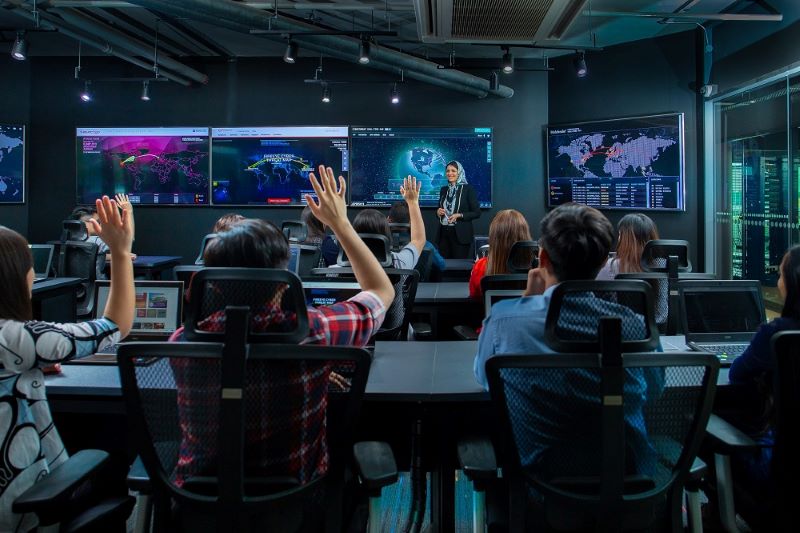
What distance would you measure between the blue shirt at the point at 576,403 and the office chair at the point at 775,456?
343 millimetres

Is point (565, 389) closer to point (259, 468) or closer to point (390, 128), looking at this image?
point (259, 468)

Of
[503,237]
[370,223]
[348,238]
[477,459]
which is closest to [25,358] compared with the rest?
[348,238]

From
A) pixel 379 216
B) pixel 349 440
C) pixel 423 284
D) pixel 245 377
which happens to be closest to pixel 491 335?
pixel 349 440

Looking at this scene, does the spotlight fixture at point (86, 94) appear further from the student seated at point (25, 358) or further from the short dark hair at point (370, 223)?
the student seated at point (25, 358)

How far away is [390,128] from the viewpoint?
8641mm

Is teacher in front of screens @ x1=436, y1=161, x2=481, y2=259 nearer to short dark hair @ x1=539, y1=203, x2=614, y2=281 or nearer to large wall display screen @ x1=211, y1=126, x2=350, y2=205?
large wall display screen @ x1=211, y1=126, x2=350, y2=205

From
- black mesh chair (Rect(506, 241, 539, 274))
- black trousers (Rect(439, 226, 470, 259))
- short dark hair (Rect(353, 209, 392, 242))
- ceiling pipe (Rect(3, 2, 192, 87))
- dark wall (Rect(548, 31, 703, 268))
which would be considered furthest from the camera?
black trousers (Rect(439, 226, 470, 259))

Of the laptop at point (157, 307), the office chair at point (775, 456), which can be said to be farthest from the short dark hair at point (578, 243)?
the laptop at point (157, 307)

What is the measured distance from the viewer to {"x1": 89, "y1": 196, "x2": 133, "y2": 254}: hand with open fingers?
1735 millimetres

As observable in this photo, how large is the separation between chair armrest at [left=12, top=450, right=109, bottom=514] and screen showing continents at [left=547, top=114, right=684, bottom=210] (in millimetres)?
7074

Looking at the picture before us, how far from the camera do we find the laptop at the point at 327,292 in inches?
111

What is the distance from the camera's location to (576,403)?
1482 millimetres

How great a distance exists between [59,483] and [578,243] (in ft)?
4.55

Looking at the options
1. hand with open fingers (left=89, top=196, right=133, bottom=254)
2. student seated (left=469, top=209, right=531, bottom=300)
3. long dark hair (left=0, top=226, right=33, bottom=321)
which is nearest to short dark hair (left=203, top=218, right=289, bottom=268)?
hand with open fingers (left=89, top=196, right=133, bottom=254)
